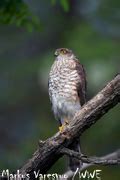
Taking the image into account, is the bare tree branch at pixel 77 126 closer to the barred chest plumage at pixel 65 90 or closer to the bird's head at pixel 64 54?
the barred chest plumage at pixel 65 90

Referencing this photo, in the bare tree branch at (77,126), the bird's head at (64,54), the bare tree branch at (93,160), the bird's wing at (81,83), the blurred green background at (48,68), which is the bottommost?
the bare tree branch at (93,160)

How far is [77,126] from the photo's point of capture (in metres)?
7.29

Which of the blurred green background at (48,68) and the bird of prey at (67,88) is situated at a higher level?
the blurred green background at (48,68)

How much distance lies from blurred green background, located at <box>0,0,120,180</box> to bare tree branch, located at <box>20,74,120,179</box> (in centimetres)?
227

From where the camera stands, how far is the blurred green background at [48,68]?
11344 millimetres

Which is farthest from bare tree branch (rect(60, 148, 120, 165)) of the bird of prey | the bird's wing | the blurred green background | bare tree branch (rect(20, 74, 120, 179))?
the blurred green background

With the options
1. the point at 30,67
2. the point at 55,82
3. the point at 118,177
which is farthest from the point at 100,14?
the point at 55,82

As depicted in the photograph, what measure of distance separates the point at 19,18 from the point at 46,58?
410 centimetres

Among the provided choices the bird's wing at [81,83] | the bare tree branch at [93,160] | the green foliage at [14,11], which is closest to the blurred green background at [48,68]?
the bird's wing at [81,83]

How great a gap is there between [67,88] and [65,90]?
3 centimetres

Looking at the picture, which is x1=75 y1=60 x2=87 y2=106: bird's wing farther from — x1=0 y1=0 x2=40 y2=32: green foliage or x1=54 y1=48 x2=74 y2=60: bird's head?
x1=0 y1=0 x2=40 y2=32: green foliage

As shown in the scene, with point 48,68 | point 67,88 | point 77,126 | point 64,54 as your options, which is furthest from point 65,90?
point 48,68

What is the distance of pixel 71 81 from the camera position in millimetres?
8555

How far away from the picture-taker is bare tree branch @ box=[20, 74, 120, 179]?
7117 millimetres
